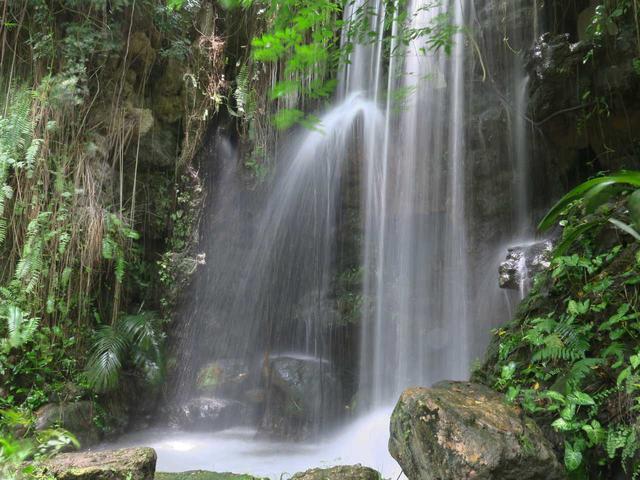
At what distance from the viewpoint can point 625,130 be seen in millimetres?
5578

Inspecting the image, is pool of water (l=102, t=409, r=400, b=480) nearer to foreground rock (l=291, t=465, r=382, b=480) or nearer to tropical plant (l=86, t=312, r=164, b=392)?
tropical plant (l=86, t=312, r=164, b=392)

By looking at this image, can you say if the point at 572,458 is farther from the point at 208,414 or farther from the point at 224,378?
the point at 224,378

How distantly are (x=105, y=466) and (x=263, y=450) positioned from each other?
272 centimetres

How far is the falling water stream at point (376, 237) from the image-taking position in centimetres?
599

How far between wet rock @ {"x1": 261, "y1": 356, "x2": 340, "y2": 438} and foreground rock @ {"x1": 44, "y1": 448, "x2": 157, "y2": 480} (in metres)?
3.12

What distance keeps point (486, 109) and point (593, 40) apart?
1.61 meters

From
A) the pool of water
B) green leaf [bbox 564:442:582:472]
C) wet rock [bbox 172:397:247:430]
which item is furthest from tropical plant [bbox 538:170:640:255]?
wet rock [bbox 172:397:247:430]

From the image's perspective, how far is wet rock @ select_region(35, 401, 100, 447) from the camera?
516 cm

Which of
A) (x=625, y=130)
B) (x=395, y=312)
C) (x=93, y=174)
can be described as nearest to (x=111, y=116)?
(x=93, y=174)

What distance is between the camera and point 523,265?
5039 mm

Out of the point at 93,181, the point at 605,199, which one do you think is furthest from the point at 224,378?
the point at 605,199

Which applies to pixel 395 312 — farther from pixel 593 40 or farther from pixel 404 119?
pixel 593 40

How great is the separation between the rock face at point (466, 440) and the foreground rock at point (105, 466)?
1.50 meters

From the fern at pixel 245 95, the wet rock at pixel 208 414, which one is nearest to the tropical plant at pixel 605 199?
the wet rock at pixel 208 414
